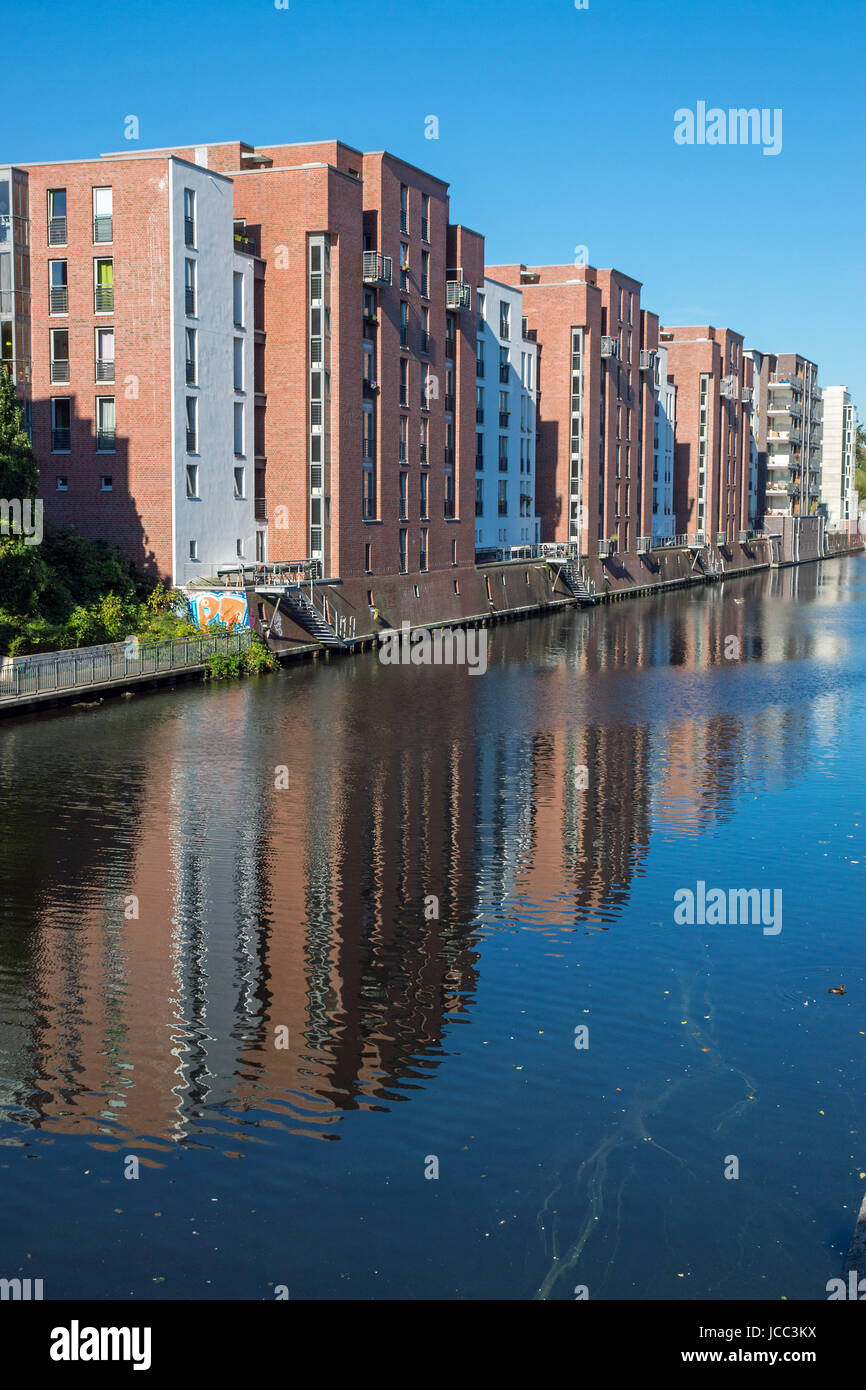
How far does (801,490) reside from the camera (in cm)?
19088

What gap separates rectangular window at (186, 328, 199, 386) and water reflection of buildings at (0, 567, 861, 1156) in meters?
16.0

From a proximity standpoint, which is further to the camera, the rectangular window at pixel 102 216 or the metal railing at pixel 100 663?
the rectangular window at pixel 102 216

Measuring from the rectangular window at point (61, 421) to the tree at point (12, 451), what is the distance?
13.3 metres

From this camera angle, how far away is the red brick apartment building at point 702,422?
152 meters

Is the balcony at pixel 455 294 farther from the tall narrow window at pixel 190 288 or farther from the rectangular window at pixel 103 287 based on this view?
the rectangular window at pixel 103 287

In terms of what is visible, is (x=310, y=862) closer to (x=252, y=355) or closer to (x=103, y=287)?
(x=103, y=287)

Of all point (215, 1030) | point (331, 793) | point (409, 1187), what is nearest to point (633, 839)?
point (331, 793)

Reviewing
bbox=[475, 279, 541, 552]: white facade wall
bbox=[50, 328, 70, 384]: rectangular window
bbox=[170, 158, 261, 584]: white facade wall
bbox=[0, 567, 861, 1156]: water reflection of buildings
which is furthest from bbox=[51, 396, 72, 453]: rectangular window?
bbox=[475, 279, 541, 552]: white facade wall

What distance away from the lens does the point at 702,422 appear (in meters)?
153

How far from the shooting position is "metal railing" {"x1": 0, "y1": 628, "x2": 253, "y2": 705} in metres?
46.9

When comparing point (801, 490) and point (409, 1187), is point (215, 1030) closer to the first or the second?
point (409, 1187)

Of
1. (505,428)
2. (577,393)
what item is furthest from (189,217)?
(577,393)

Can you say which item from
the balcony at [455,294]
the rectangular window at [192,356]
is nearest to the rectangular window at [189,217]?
the rectangular window at [192,356]

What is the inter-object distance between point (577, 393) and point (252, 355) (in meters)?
47.6
